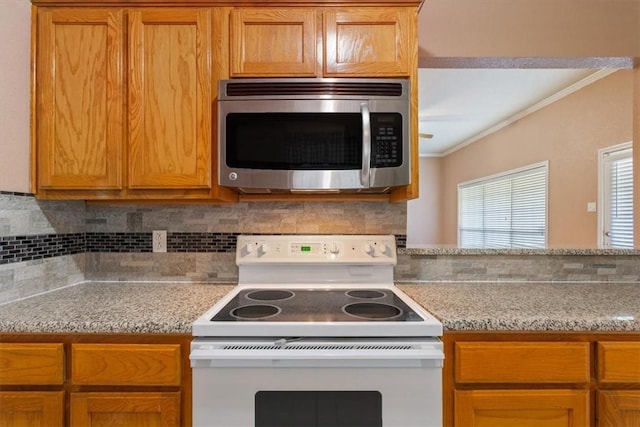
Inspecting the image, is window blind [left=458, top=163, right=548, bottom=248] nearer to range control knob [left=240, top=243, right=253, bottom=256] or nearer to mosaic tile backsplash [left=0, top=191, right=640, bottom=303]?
mosaic tile backsplash [left=0, top=191, right=640, bottom=303]

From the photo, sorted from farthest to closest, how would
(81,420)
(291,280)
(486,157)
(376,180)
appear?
(486,157), (291,280), (376,180), (81,420)

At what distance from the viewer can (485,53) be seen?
1783 millimetres

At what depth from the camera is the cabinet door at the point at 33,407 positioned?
A: 3.52 ft

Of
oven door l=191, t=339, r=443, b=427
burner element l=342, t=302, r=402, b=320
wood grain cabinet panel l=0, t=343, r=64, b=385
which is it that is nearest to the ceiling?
burner element l=342, t=302, r=402, b=320

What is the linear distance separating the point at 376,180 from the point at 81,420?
129 cm

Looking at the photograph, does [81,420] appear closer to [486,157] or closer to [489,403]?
[489,403]

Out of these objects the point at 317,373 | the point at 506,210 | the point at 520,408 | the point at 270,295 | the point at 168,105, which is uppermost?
the point at 168,105

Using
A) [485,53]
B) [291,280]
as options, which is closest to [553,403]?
[291,280]

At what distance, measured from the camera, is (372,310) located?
1.25 metres

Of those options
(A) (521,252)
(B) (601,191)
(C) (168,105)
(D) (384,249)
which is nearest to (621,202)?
(B) (601,191)

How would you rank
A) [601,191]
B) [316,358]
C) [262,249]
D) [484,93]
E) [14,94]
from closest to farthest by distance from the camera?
[316,358], [14,94], [262,249], [601,191], [484,93]

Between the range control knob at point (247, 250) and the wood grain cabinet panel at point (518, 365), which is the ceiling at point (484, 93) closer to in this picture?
the range control knob at point (247, 250)

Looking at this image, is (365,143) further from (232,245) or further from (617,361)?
(617,361)

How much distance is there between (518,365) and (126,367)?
4.11 ft
